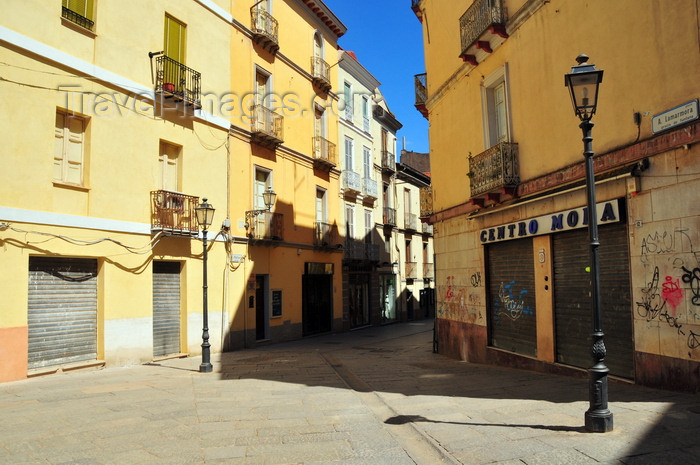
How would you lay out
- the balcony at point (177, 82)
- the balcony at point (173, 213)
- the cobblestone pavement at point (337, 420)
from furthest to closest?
the balcony at point (177, 82) → the balcony at point (173, 213) → the cobblestone pavement at point (337, 420)

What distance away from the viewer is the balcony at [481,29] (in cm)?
1209

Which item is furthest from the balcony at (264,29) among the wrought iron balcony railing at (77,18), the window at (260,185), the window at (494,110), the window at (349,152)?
the window at (494,110)

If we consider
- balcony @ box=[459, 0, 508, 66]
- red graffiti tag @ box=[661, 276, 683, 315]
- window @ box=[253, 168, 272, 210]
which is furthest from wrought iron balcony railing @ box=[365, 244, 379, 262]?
red graffiti tag @ box=[661, 276, 683, 315]

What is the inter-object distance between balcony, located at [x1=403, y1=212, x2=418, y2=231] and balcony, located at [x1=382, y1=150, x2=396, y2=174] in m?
3.54

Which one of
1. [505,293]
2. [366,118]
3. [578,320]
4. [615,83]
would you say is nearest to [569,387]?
[578,320]

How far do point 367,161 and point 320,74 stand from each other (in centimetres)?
736

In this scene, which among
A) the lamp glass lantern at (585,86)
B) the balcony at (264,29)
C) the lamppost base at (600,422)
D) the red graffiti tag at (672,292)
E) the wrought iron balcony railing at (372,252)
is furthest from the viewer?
the wrought iron balcony railing at (372,252)

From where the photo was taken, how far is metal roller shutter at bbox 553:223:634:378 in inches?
338

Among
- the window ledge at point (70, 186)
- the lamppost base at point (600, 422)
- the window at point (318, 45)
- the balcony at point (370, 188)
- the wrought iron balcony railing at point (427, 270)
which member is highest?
the window at point (318, 45)

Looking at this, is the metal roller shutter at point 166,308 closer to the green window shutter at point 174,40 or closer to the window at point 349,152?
the green window shutter at point 174,40

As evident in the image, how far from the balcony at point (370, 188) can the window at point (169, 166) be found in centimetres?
1462

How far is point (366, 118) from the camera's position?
30.9 m

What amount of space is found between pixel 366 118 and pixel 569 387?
24315 millimetres

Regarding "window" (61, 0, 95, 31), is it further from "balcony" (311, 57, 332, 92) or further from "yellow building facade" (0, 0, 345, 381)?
"balcony" (311, 57, 332, 92)
